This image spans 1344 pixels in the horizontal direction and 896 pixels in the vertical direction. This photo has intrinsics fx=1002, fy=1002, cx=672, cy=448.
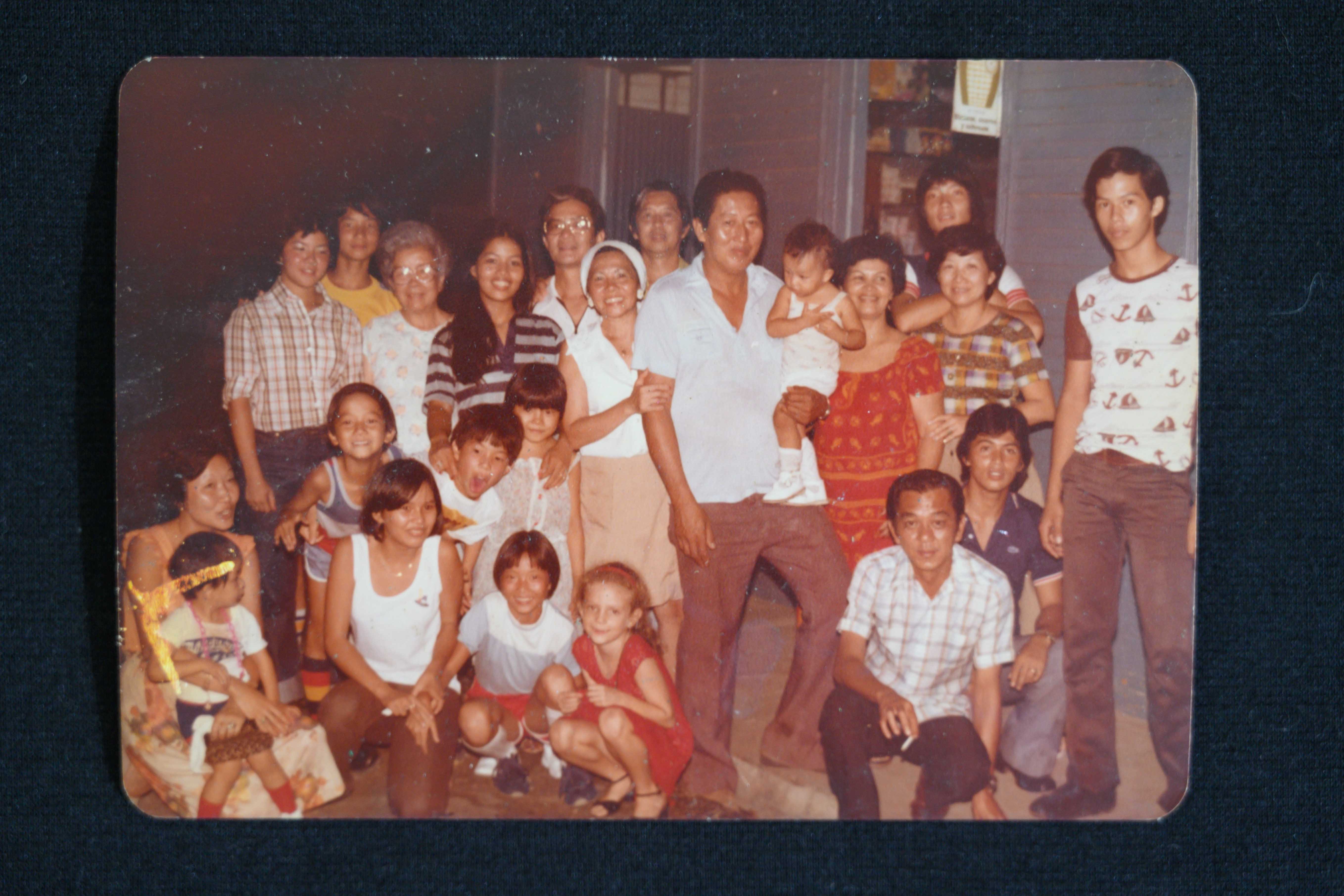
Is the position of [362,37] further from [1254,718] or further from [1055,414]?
[1254,718]

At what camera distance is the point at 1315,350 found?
1609 millimetres

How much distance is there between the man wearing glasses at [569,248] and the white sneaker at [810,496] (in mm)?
391

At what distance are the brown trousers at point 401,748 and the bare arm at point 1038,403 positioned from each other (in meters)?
0.98

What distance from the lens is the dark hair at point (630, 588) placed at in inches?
59.3

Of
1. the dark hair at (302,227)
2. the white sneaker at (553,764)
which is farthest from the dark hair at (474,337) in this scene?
the white sneaker at (553,764)

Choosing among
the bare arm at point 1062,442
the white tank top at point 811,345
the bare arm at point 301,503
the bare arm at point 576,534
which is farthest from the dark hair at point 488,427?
the bare arm at point 1062,442

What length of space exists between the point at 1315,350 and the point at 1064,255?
0.48 meters

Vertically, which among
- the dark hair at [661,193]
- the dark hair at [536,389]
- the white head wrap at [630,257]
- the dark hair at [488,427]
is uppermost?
the dark hair at [661,193]

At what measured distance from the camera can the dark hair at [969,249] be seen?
149 cm

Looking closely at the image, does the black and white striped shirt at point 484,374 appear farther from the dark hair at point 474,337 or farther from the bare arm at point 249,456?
the bare arm at point 249,456

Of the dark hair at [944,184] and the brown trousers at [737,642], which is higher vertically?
the dark hair at [944,184]

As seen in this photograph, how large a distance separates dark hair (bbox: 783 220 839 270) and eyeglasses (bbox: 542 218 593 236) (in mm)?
293

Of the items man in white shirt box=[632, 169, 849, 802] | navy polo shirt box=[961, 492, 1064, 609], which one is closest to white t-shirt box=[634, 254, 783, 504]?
man in white shirt box=[632, 169, 849, 802]

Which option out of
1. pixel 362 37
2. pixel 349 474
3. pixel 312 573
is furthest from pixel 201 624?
pixel 362 37
